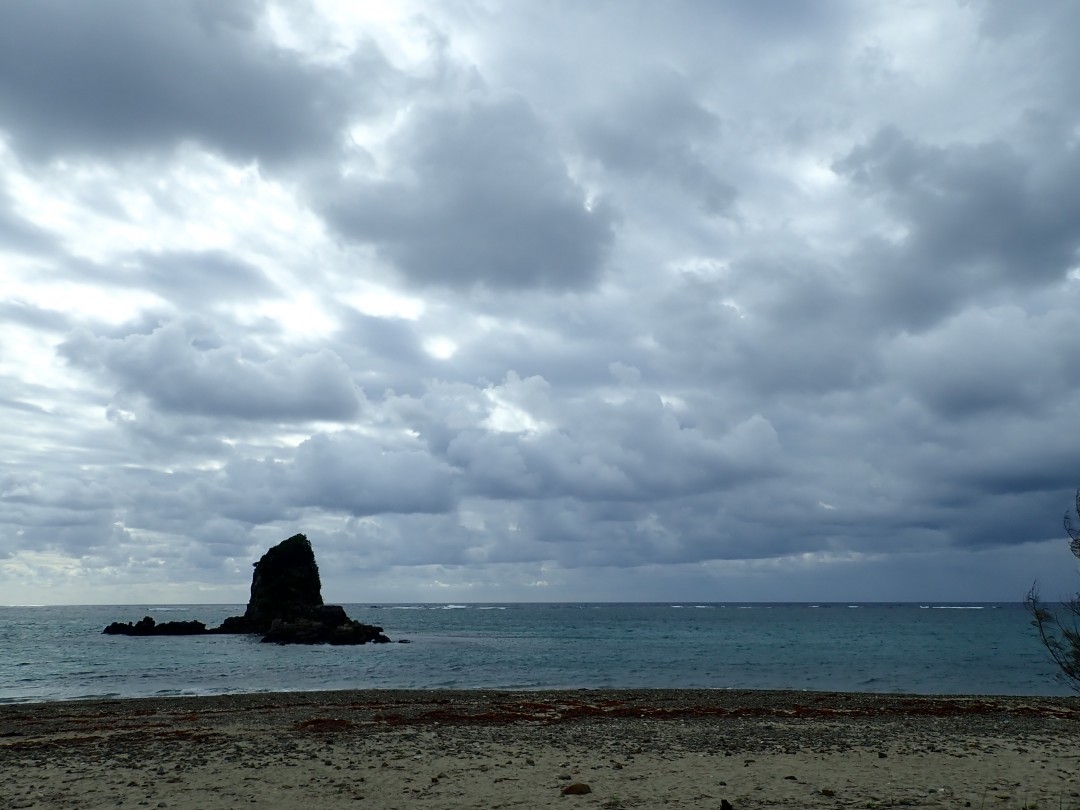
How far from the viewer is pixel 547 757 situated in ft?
69.1

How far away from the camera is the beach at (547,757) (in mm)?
16172

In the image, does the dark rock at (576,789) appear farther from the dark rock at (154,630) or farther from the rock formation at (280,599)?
the dark rock at (154,630)

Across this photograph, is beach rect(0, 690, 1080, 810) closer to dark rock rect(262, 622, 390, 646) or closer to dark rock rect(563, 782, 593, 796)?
dark rock rect(563, 782, 593, 796)

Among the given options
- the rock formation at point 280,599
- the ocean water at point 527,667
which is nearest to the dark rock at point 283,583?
the rock formation at point 280,599

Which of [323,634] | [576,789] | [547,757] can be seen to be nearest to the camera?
[576,789]

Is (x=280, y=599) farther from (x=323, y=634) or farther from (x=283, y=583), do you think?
(x=323, y=634)

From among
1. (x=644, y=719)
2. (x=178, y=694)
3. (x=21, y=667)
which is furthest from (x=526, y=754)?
(x=21, y=667)

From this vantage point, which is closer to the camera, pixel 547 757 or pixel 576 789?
pixel 576 789

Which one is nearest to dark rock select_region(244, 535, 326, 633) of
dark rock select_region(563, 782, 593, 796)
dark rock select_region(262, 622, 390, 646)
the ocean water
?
dark rock select_region(262, 622, 390, 646)

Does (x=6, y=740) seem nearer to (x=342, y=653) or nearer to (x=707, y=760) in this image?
(x=707, y=760)

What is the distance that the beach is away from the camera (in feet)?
53.1

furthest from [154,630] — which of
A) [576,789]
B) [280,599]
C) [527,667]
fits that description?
[576,789]

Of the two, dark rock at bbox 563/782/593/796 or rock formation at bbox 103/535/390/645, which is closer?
dark rock at bbox 563/782/593/796

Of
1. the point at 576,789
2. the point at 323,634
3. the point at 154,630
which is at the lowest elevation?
the point at 154,630
